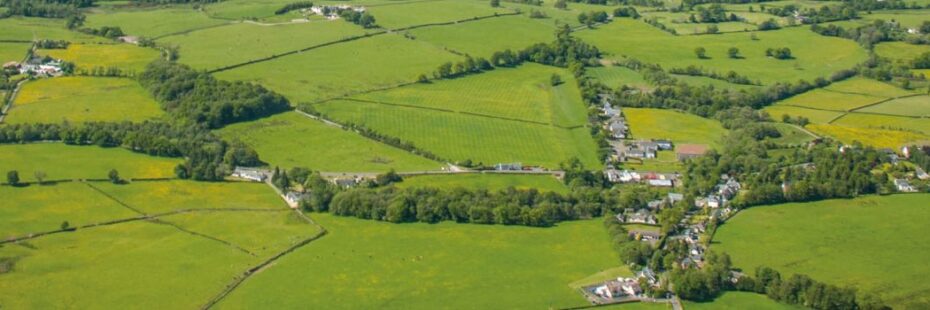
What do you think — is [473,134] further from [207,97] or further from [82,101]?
[82,101]

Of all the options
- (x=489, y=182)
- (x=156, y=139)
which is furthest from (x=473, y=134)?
(x=156, y=139)

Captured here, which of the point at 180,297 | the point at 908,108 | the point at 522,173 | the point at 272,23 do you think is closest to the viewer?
the point at 180,297

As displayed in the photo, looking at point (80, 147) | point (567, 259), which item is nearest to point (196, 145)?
point (80, 147)

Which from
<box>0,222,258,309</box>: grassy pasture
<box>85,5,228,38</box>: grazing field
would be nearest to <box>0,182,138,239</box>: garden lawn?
<box>0,222,258,309</box>: grassy pasture

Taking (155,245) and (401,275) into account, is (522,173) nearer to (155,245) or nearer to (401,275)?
(401,275)

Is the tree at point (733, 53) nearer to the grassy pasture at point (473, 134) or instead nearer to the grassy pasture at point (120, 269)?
the grassy pasture at point (473, 134)

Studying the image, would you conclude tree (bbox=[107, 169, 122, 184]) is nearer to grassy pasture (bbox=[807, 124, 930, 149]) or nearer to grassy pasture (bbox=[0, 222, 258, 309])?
grassy pasture (bbox=[0, 222, 258, 309])

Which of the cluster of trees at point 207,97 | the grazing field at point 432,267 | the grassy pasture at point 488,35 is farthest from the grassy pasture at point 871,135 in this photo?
the cluster of trees at point 207,97
